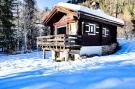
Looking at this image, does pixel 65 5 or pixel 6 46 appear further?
pixel 6 46

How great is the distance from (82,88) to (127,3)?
252ft

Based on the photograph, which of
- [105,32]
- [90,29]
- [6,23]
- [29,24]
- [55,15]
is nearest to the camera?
[90,29]

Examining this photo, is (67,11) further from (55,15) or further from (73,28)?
(55,15)

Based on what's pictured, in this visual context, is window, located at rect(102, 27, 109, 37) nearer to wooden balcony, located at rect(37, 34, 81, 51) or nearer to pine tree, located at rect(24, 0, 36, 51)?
wooden balcony, located at rect(37, 34, 81, 51)

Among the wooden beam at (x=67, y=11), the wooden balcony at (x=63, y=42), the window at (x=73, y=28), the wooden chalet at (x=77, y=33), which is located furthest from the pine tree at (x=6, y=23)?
the window at (x=73, y=28)

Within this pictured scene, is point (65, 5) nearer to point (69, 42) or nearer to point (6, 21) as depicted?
point (69, 42)

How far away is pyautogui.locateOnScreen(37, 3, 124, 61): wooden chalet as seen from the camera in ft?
70.2

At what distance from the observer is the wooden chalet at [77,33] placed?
21406 millimetres

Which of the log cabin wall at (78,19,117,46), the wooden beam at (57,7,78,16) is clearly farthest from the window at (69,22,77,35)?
the wooden beam at (57,7,78,16)

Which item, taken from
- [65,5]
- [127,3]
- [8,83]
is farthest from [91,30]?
[127,3]

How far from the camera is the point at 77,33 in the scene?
883 inches

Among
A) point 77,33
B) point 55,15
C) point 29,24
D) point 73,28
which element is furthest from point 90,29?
point 29,24

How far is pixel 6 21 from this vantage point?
131 feet

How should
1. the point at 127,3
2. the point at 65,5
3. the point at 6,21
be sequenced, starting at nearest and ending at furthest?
the point at 65,5
the point at 6,21
the point at 127,3
